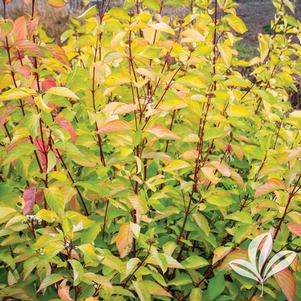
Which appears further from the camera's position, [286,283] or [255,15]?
[255,15]

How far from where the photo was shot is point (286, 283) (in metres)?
1.41

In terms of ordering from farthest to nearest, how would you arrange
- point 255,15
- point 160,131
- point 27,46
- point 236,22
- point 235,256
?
point 255,15, point 236,22, point 235,256, point 160,131, point 27,46

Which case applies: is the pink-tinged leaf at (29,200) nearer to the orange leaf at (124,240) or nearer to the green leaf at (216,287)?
the orange leaf at (124,240)

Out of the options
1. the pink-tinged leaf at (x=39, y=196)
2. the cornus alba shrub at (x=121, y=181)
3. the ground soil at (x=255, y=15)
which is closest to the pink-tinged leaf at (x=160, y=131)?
the cornus alba shrub at (x=121, y=181)

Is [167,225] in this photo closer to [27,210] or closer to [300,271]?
[300,271]

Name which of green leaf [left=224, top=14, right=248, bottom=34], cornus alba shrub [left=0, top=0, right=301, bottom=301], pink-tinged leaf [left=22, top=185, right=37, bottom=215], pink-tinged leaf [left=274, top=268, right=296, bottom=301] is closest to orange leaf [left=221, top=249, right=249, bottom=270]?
cornus alba shrub [left=0, top=0, right=301, bottom=301]

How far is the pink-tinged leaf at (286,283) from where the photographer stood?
139cm

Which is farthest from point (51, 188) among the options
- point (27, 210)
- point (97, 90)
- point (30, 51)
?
point (97, 90)

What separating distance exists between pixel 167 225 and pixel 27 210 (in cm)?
66

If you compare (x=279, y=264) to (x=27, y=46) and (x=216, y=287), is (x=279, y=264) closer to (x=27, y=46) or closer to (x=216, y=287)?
(x=216, y=287)

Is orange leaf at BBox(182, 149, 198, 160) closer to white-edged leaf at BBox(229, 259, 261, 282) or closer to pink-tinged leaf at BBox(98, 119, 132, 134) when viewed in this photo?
pink-tinged leaf at BBox(98, 119, 132, 134)

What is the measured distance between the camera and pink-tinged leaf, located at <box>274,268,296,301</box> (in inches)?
54.9

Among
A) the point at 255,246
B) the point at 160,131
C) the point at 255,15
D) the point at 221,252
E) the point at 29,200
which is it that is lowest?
the point at 255,15

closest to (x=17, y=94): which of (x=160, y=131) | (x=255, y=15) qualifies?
(x=160, y=131)
